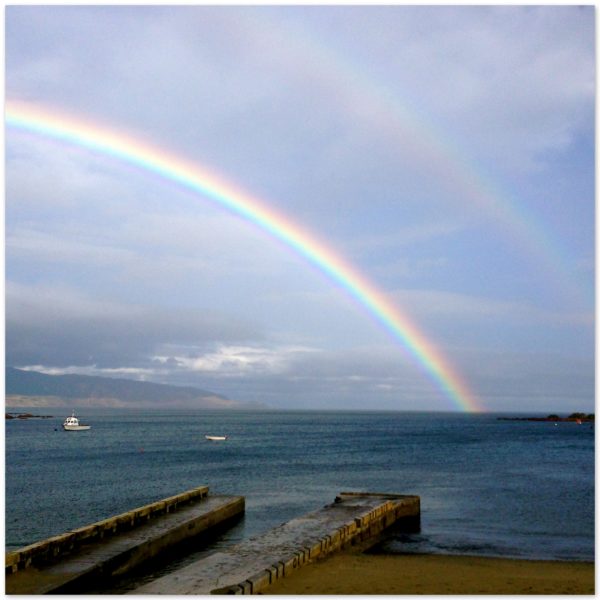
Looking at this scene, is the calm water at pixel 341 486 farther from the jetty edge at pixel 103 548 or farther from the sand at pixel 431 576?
the sand at pixel 431 576

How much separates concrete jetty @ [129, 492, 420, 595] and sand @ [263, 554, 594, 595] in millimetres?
477

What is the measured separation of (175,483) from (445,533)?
26465 millimetres

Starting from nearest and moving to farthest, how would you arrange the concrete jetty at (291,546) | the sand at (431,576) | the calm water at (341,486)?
the concrete jetty at (291,546)
the sand at (431,576)
the calm water at (341,486)

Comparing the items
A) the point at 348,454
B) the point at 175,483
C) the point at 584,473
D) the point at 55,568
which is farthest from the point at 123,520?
the point at 348,454

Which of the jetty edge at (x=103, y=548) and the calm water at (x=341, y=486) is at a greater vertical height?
the jetty edge at (x=103, y=548)

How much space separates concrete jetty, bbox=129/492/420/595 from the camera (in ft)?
53.2

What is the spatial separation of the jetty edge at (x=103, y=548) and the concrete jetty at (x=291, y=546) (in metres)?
2.45

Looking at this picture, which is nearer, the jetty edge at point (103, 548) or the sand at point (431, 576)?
the sand at point (431, 576)

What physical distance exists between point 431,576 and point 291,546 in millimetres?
4226

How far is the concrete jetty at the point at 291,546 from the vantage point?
1622 centimetres

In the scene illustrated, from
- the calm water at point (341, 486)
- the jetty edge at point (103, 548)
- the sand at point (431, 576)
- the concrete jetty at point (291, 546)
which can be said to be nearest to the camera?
the concrete jetty at point (291, 546)

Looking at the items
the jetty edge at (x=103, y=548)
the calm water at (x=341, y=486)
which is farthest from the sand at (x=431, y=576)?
the jetty edge at (x=103, y=548)

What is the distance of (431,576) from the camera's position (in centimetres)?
1977

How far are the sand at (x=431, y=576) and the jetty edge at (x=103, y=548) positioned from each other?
5.51 metres
